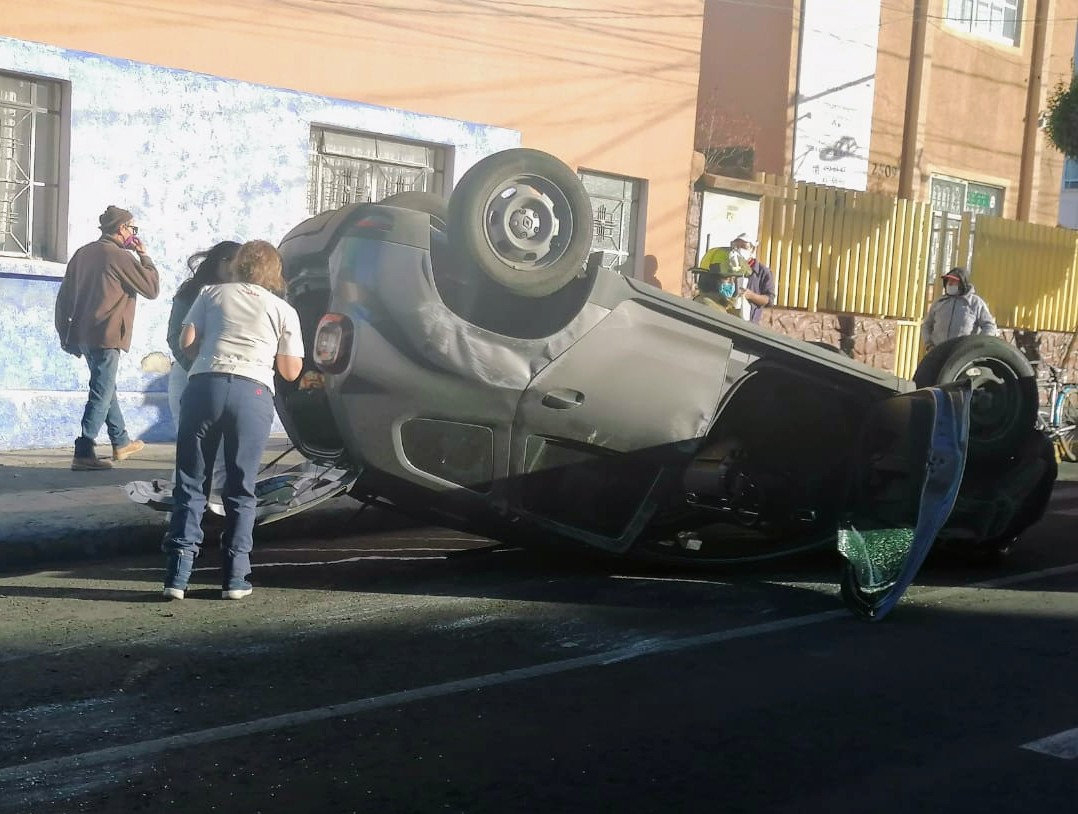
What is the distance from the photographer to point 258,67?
36.9 ft

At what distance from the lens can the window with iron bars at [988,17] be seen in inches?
818

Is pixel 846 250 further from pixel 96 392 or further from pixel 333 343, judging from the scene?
pixel 333 343

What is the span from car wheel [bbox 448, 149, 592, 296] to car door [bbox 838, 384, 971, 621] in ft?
5.70

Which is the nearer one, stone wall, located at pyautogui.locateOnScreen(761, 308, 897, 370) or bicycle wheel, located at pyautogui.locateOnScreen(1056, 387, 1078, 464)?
bicycle wheel, located at pyautogui.locateOnScreen(1056, 387, 1078, 464)

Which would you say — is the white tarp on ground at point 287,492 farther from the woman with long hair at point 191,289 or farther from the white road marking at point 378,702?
the white road marking at point 378,702

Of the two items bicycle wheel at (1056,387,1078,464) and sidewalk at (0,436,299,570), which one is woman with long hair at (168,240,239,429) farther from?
bicycle wheel at (1056,387,1078,464)

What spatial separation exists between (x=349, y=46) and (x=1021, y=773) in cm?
943

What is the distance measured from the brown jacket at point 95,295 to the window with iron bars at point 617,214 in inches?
236

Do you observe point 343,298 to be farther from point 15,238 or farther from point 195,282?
point 15,238

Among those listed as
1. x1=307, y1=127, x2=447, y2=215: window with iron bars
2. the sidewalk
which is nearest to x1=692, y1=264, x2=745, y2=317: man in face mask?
the sidewalk

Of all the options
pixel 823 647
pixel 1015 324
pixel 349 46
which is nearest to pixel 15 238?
pixel 349 46

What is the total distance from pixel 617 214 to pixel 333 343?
29.1ft

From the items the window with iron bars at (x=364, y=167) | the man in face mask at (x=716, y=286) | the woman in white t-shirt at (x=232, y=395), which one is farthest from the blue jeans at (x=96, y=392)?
the man in face mask at (x=716, y=286)

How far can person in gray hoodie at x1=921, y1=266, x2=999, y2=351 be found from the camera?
11.8 m
